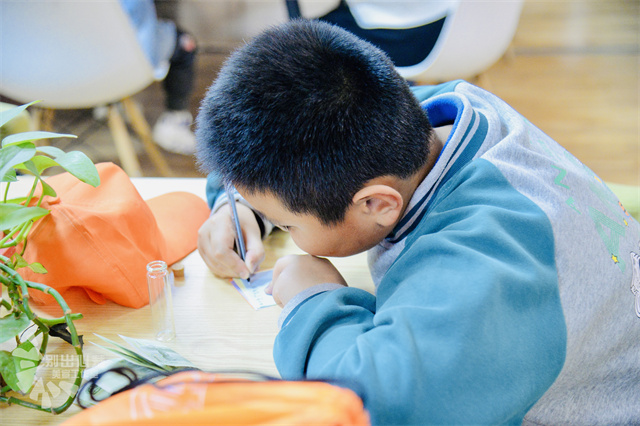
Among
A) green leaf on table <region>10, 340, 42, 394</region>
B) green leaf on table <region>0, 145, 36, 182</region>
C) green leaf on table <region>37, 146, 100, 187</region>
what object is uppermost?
green leaf on table <region>0, 145, 36, 182</region>

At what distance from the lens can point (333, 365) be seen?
0.61 meters

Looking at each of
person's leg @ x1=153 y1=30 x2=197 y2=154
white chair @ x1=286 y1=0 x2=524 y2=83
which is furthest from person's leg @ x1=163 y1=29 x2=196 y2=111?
white chair @ x1=286 y1=0 x2=524 y2=83

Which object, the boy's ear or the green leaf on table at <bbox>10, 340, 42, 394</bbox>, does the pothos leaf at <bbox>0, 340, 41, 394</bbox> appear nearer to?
the green leaf on table at <bbox>10, 340, 42, 394</bbox>

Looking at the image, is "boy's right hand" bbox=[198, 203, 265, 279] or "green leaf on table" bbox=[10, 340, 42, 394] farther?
"boy's right hand" bbox=[198, 203, 265, 279]

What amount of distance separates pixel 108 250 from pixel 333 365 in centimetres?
42

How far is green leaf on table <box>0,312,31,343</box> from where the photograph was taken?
677 mm

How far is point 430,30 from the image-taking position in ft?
6.27

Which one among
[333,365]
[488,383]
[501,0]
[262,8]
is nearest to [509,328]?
[488,383]

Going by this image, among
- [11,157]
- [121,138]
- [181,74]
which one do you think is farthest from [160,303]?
[181,74]

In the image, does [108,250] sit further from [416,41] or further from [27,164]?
[416,41]

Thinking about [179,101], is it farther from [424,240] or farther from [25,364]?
[424,240]

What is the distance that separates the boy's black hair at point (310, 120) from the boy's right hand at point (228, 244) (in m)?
0.23

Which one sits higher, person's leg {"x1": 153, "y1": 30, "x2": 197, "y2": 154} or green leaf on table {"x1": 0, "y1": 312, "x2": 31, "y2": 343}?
green leaf on table {"x1": 0, "y1": 312, "x2": 31, "y2": 343}

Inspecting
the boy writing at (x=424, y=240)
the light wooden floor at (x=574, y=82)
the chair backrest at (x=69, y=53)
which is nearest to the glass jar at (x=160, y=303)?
the boy writing at (x=424, y=240)
